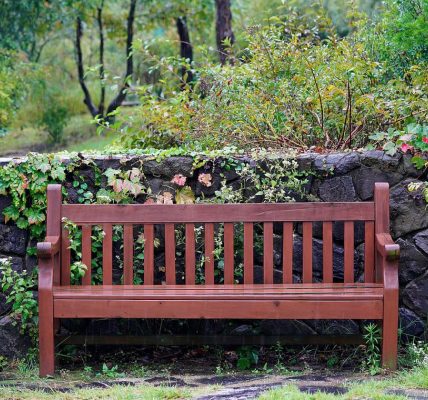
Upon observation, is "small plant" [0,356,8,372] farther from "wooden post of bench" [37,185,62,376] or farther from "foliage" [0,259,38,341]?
"wooden post of bench" [37,185,62,376]

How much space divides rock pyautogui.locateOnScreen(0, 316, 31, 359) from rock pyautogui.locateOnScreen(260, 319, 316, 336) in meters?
1.55

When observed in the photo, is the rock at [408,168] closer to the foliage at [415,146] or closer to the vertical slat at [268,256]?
the foliage at [415,146]

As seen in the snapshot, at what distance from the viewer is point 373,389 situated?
414cm

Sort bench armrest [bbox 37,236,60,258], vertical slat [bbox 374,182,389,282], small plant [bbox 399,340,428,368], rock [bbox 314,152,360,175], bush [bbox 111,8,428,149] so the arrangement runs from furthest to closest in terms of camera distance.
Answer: bush [bbox 111,8,428,149] < rock [bbox 314,152,360,175] < vertical slat [bbox 374,182,389,282] < small plant [bbox 399,340,428,368] < bench armrest [bbox 37,236,60,258]

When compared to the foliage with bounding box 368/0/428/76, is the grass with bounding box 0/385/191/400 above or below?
below

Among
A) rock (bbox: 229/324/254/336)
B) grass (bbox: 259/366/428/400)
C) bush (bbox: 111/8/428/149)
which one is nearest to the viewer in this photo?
grass (bbox: 259/366/428/400)

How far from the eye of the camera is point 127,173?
5.36 metres

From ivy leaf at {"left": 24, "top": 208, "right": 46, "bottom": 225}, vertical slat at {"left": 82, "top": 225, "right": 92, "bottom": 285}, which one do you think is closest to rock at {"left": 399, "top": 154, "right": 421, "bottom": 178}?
vertical slat at {"left": 82, "top": 225, "right": 92, "bottom": 285}

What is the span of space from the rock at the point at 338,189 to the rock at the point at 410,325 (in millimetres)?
811

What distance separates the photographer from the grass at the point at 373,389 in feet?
12.9

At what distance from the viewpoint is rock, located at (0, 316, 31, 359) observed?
207 inches

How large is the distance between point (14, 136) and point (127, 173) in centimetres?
1433

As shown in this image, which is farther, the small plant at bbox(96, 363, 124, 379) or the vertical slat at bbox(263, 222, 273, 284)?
the vertical slat at bbox(263, 222, 273, 284)

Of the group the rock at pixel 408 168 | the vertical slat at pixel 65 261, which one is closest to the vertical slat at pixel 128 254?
the vertical slat at pixel 65 261
